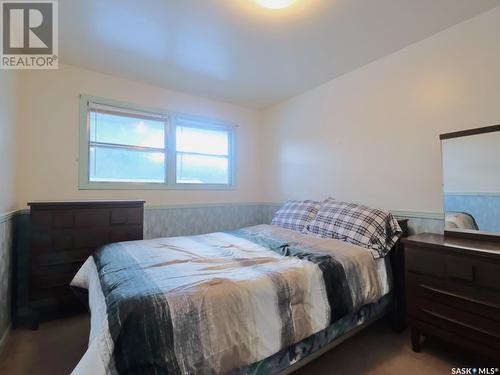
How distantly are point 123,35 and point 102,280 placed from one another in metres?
1.88

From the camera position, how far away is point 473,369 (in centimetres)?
152

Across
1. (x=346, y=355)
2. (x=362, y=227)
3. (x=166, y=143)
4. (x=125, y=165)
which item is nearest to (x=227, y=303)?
(x=346, y=355)

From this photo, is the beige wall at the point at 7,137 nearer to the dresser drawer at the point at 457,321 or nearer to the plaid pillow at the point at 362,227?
the plaid pillow at the point at 362,227

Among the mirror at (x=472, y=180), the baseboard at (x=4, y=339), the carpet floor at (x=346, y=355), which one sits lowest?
the carpet floor at (x=346, y=355)

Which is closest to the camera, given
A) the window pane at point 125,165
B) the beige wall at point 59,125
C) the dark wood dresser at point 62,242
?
the dark wood dresser at point 62,242

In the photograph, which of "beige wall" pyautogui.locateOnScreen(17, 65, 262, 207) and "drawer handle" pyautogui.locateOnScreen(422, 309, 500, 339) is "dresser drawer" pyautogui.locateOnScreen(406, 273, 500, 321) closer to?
"drawer handle" pyautogui.locateOnScreen(422, 309, 500, 339)

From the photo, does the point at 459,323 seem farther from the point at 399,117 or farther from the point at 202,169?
the point at 202,169

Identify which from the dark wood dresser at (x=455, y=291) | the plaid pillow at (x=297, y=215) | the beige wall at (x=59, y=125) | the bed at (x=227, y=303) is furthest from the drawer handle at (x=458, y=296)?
the beige wall at (x=59, y=125)

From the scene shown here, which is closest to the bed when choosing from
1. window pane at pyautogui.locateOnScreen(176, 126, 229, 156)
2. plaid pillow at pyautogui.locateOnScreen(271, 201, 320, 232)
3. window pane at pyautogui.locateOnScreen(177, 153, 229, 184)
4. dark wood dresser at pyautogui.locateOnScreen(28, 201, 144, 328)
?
dark wood dresser at pyautogui.locateOnScreen(28, 201, 144, 328)

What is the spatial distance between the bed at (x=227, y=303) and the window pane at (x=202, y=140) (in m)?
1.63

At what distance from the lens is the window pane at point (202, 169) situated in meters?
3.20

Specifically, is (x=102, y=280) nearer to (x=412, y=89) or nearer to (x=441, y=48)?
(x=412, y=89)

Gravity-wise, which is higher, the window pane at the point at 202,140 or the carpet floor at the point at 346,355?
the window pane at the point at 202,140

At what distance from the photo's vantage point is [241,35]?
2.00 meters
